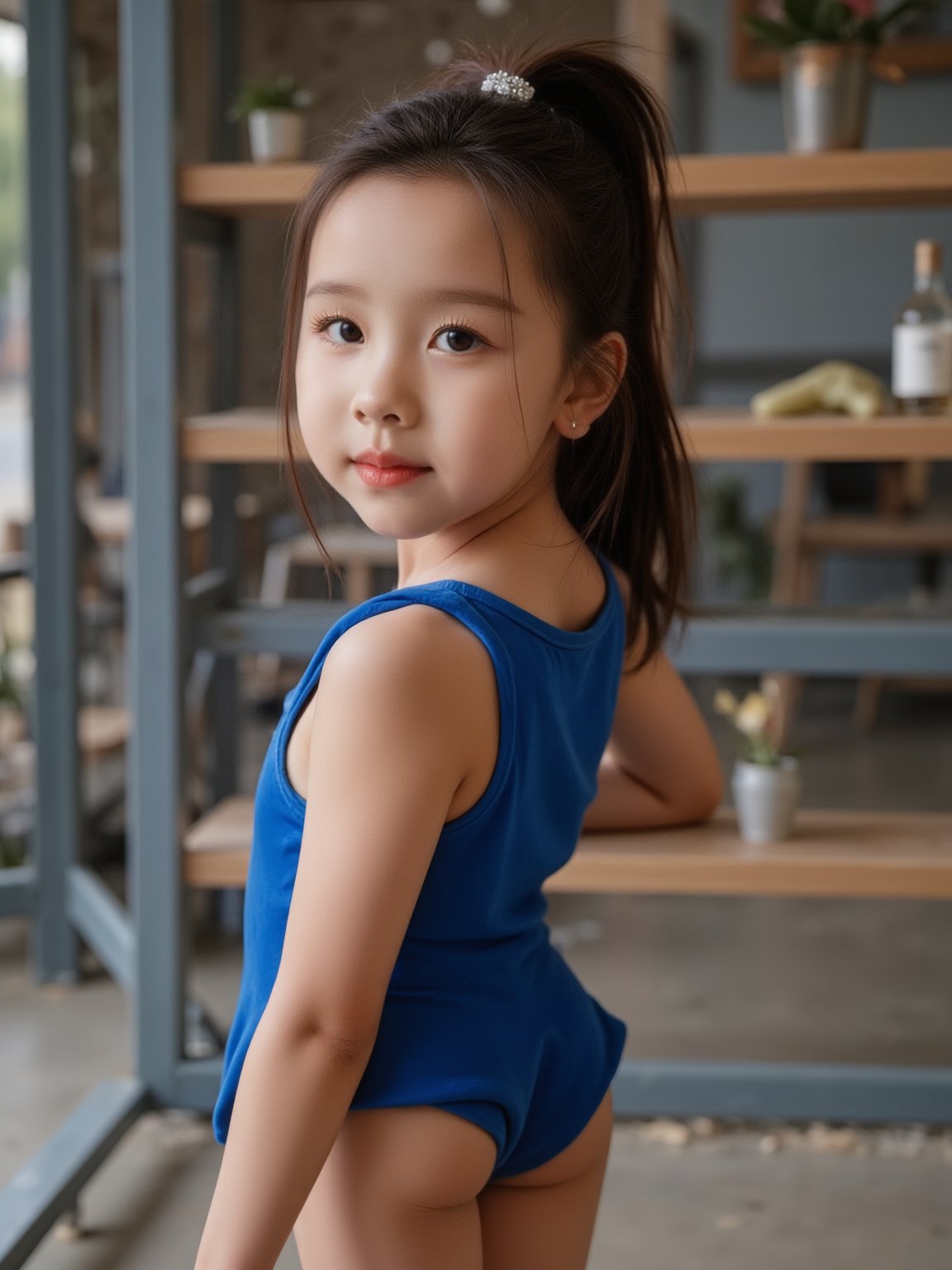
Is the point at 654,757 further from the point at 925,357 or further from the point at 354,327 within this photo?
the point at 925,357

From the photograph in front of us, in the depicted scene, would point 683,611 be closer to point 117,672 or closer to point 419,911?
point 419,911

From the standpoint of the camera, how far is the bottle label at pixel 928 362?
1.97m

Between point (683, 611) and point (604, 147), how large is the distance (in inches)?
14.3

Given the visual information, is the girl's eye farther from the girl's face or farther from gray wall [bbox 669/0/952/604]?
gray wall [bbox 669/0/952/604]

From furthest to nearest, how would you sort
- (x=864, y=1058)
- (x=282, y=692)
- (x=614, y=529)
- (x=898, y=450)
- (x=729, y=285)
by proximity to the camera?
(x=729, y=285) → (x=282, y=692) → (x=864, y=1058) → (x=898, y=450) → (x=614, y=529)

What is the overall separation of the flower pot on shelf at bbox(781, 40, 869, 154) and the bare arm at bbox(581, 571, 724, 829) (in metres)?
1.08

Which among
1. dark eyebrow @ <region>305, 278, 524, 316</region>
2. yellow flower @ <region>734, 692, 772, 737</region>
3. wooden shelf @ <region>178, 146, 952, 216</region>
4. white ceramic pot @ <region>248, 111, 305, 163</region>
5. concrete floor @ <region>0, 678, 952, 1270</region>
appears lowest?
concrete floor @ <region>0, 678, 952, 1270</region>

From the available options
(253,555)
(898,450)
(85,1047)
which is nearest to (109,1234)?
(85,1047)

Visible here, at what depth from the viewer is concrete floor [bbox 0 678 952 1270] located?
1932 mm

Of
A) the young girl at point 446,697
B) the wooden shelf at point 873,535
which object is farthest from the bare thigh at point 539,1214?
the wooden shelf at point 873,535

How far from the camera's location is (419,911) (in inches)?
32.7

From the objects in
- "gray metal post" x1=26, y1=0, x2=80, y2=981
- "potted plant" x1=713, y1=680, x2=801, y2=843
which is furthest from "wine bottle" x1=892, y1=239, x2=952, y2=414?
"gray metal post" x1=26, y1=0, x2=80, y2=981

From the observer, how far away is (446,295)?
2.54 feet

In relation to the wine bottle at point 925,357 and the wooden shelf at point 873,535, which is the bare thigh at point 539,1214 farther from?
the wooden shelf at point 873,535
